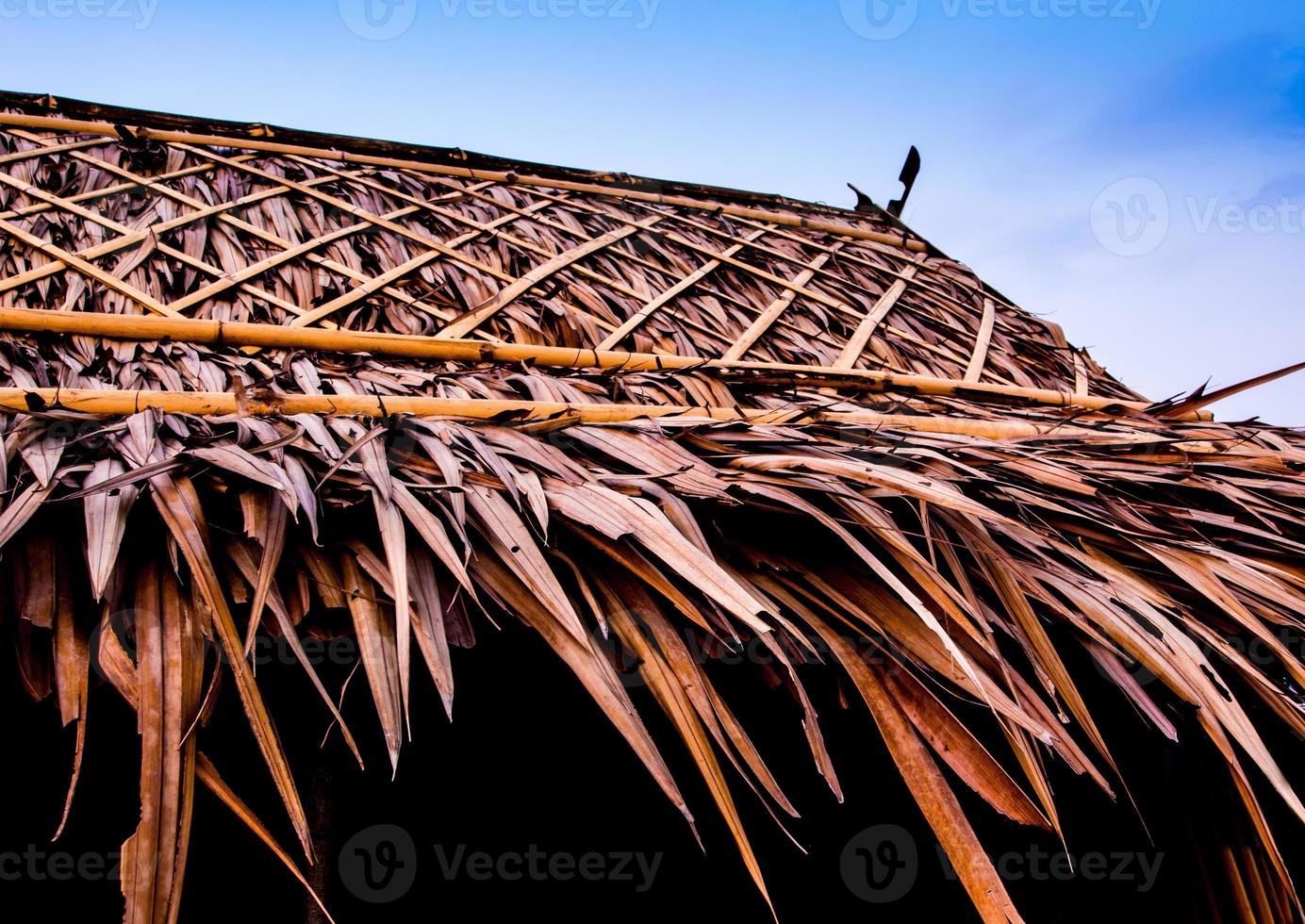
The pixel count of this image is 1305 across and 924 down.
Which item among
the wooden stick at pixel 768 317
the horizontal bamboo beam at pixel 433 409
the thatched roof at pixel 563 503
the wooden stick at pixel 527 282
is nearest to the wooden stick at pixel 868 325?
the thatched roof at pixel 563 503

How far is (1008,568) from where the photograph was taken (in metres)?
0.87

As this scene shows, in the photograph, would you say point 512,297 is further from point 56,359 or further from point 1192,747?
point 1192,747

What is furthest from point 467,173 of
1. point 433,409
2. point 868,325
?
point 433,409

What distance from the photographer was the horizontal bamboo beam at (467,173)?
1797 millimetres

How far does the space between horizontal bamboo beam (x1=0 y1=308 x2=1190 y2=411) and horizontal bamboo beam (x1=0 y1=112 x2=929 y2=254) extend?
83cm

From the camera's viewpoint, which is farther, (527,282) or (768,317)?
(768,317)

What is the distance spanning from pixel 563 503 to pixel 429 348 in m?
0.68

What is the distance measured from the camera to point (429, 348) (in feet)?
4.43

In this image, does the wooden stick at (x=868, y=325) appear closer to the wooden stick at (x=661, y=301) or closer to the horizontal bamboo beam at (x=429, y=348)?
the horizontal bamboo beam at (x=429, y=348)

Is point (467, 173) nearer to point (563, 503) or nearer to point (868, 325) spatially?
point (868, 325)

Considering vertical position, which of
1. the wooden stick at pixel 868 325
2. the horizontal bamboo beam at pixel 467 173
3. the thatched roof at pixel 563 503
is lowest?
the thatched roof at pixel 563 503

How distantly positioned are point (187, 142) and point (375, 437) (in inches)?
57.1

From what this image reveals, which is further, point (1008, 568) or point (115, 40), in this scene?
point (115, 40)

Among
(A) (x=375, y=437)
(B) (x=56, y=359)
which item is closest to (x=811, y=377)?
(A) (x=375, y=437)
